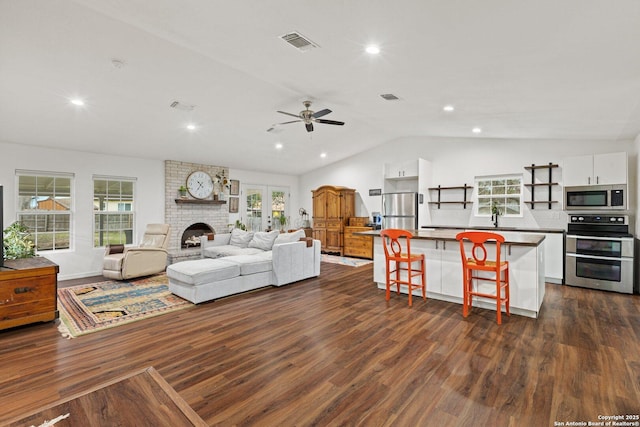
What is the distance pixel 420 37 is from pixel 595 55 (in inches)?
53.8

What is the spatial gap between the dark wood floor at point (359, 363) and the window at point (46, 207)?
2946 millimetres

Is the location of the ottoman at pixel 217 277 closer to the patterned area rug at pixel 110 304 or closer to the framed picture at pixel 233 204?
the patterned area rug at pixel 110 304

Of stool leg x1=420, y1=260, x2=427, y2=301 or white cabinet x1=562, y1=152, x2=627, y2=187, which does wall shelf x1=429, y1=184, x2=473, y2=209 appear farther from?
stool leg x1=420, y1=260, x2=427, y2=301

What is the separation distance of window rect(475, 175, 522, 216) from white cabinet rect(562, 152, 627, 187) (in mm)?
1046

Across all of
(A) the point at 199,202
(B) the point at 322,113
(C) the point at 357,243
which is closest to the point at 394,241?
(B) the point at 322,113

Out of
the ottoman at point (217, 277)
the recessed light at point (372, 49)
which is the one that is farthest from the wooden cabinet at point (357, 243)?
the recessed light at point (372, 49)

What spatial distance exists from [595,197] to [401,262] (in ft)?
11.3

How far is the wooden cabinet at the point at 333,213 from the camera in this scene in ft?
28.6

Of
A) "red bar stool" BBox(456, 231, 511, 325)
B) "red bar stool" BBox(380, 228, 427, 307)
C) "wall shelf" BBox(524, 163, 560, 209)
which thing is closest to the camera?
"red bar stool" BBox(456, 231, 511, 325)

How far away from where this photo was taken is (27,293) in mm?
3486

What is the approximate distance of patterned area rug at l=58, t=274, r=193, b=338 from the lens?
3.58 meters

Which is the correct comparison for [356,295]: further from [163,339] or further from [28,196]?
[28,196]

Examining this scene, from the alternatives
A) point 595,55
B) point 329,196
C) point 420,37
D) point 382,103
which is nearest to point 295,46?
point 420,37

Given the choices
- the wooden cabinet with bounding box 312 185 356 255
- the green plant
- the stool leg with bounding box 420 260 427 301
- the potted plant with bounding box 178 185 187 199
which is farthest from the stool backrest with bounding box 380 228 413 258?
the potted plant with bounding box 178 185 187 199
